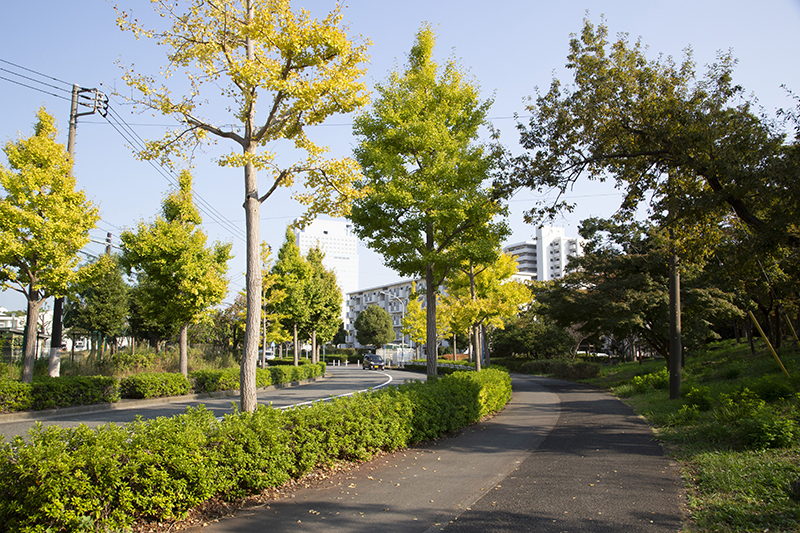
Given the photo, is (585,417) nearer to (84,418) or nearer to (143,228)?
(84,418)

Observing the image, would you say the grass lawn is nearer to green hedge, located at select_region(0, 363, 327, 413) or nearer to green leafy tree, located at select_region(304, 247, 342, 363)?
green hedge, located at select_region(0, 363, 327, 413)

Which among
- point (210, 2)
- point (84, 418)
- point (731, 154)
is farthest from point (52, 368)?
point (731, 154)

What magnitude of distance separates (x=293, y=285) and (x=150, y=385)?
1515 cm

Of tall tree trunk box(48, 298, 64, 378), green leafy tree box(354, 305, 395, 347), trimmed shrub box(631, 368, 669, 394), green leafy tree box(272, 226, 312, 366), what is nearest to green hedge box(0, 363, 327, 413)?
tall tree trunk box(48, 298, 64, 378)

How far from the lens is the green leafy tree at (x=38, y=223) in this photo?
42.3 ft

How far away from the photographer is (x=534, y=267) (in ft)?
384

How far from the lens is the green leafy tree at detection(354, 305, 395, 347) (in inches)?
2874

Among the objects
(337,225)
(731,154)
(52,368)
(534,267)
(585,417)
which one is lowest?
(585,417)

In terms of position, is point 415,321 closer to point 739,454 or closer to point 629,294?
point 629,294

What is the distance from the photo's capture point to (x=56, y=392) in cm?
1260

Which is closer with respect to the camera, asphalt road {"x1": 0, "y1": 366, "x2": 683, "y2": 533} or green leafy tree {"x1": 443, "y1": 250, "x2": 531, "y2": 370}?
asphalt road {"x1": 0, "y1": 366, "x2": 683, "y2": 533}

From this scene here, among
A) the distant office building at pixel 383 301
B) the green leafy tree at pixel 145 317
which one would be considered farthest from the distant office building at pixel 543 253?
the green leafy tree at pixel 145 317

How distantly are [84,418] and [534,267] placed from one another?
369 ft

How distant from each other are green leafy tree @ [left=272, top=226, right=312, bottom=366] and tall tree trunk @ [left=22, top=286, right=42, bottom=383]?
14928 mm
